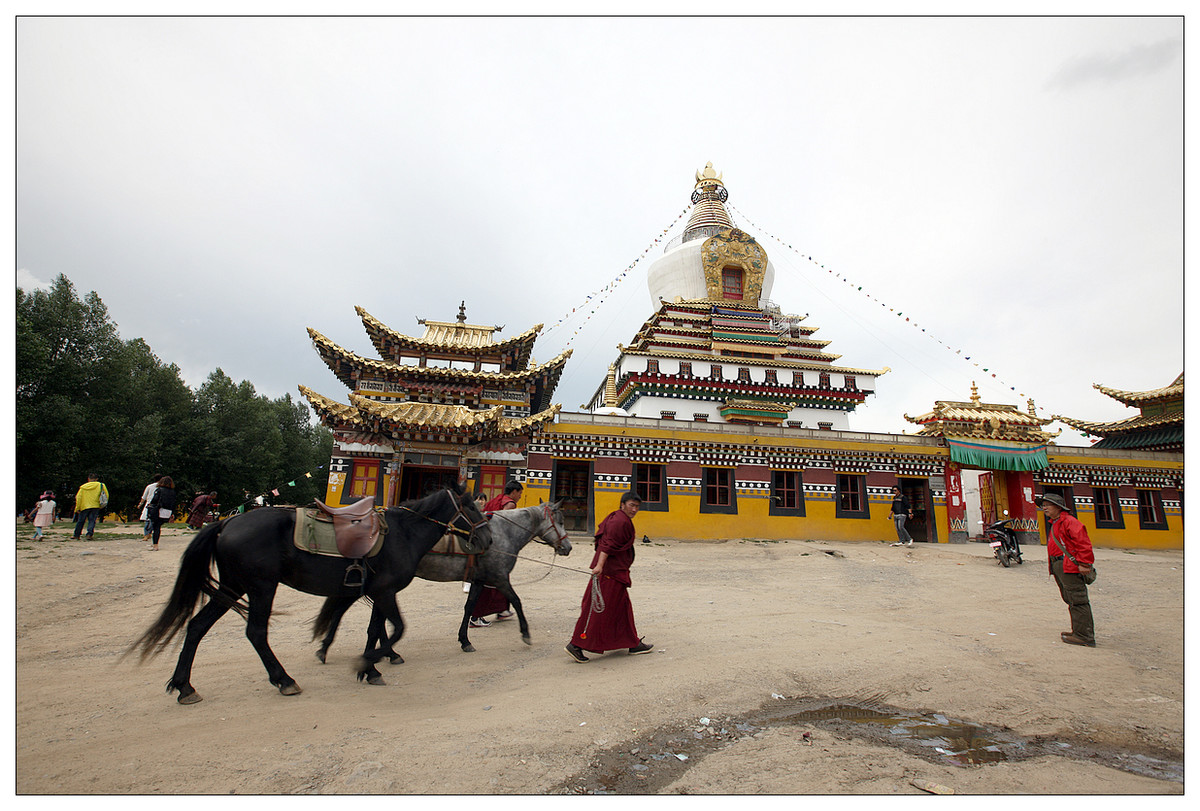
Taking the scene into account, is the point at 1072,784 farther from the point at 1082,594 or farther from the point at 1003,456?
the point at 1003,456

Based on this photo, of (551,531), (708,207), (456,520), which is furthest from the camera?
(708,207)

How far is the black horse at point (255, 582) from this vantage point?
4.75 metres

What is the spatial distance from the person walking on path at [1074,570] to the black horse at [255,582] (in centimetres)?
743

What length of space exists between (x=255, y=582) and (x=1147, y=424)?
29119 millimetres

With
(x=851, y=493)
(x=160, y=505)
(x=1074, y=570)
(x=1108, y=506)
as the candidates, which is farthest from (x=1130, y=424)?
(x=160, y=505)

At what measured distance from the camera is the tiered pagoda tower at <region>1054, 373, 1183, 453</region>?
21.1 meters

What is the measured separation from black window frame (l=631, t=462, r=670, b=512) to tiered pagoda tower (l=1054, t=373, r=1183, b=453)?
1585cm

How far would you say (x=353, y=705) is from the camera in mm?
4523

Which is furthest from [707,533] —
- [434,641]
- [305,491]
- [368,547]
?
[305,491]

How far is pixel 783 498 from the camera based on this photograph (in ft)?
60.0

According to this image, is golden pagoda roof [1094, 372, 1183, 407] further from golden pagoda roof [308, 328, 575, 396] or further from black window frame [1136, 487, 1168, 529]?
golden pagoda roof [308, 328, 575, 396]

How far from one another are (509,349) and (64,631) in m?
13.5

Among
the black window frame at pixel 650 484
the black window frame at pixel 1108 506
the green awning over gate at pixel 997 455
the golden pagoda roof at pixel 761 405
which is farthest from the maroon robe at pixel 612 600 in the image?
the black window frame at pixel 1108 506

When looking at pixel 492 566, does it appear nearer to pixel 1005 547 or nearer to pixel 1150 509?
pixel 1005 547
